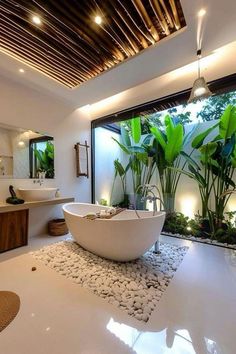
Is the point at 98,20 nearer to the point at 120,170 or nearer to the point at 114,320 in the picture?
the point at 114,320

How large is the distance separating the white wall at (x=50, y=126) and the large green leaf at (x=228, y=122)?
2.76 m

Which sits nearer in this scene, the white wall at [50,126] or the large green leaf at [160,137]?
the white wall at [50,126]

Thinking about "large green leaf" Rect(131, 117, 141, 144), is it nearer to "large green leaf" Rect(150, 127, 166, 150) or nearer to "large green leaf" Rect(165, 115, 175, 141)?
"large green leaf" Rect(150, 127, 166, 150)

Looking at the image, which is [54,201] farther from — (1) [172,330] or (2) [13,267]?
(1) [172,330]

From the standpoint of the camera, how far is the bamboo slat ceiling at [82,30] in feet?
5.52

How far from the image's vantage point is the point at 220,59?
8.31ft

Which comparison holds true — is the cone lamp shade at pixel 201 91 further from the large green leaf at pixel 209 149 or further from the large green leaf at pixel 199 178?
the large green leaf at pixel 199 178

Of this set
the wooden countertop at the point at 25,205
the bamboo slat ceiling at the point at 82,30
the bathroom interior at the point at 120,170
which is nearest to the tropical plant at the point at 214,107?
the bathroom interior at the point at 120,170

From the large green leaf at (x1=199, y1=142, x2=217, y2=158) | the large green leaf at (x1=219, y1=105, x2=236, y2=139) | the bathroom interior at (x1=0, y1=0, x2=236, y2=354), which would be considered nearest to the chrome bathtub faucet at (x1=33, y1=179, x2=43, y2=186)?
the bathroom interior at (x1=0, y1=0, x2=236, y2=354)

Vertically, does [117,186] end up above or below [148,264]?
above

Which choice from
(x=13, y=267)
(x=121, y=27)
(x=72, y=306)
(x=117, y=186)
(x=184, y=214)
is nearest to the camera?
(x=72, y=306)

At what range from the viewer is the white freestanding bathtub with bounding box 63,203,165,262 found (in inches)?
78.5

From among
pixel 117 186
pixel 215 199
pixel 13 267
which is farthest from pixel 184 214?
pixel 13 267

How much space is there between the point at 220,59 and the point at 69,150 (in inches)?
116
